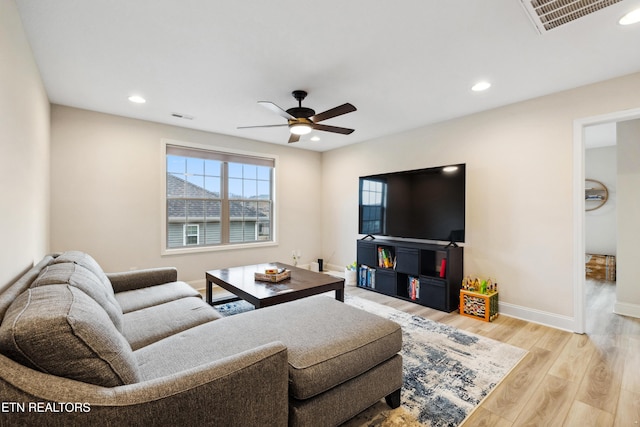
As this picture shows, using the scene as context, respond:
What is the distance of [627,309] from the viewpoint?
337 centimetres

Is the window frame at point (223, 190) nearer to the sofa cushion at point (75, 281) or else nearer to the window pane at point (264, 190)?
the window pane at point (264, 190)

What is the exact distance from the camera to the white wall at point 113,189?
3.53m

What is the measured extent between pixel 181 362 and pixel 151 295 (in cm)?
140

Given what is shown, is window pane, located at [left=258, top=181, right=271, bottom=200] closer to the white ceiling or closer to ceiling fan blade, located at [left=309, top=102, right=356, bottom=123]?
the white ceiling

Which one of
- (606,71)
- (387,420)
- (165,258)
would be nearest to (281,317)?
(387,420)

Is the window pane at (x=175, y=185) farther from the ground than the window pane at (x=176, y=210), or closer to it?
farther from the ground

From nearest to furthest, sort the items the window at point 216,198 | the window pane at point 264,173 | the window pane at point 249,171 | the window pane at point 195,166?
the window at point 216,198 → the window pane at point 195,166 → the window pane at point 249,171 → the window pane at point 264,173

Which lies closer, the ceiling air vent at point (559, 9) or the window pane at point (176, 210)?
the ceiling air vent at point (559, 9)

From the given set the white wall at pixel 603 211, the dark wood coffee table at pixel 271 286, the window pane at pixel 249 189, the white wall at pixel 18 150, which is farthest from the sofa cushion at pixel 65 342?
the white wall at pixel 603 211

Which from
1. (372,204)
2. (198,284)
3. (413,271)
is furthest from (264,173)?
(413,271)

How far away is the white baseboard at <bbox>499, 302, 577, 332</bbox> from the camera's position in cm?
295

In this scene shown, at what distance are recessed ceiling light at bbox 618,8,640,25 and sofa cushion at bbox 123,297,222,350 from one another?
3.43m

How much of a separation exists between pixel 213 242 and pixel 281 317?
3.25 m

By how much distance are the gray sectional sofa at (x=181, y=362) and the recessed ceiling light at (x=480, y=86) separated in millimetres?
2507
